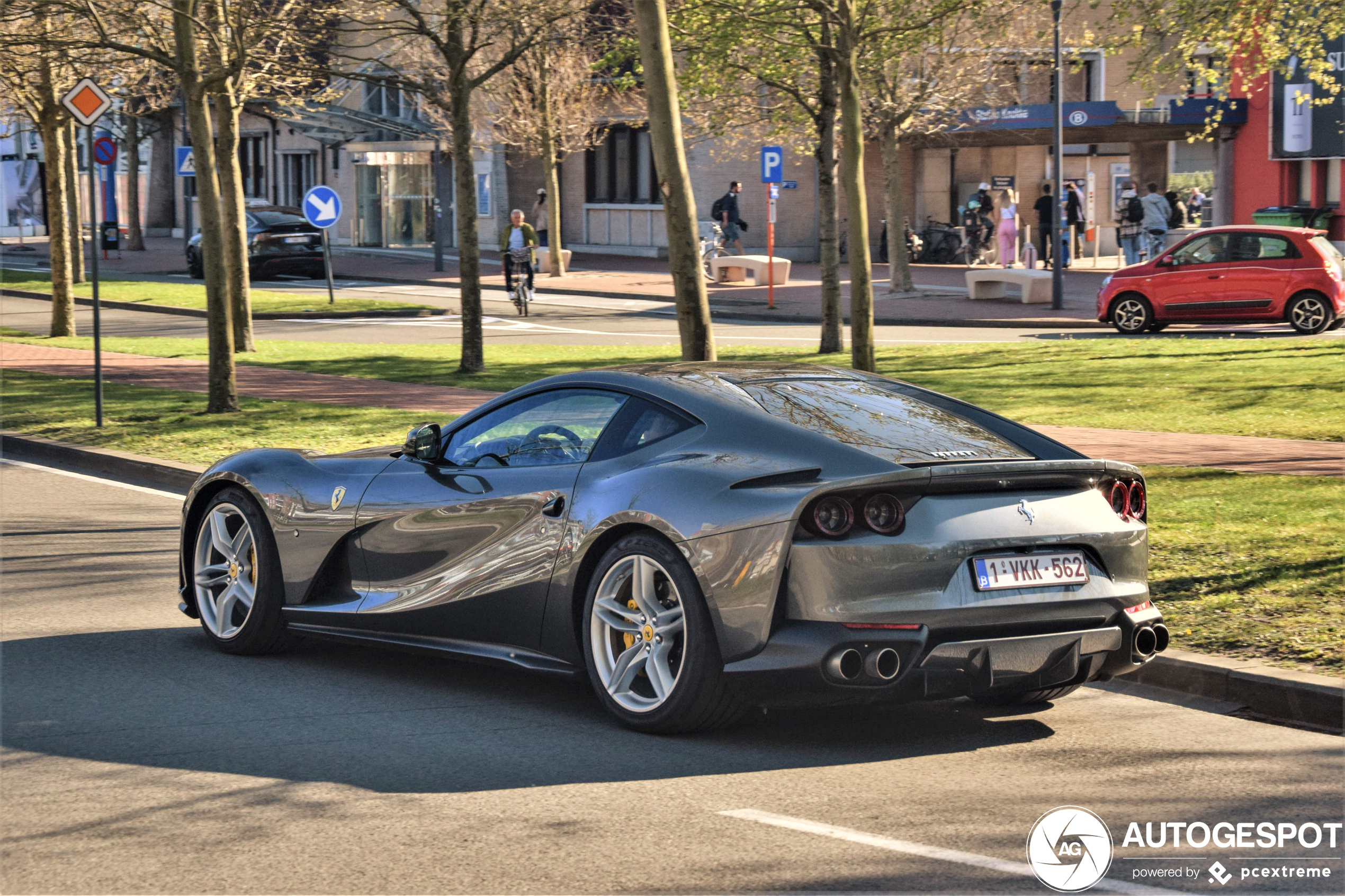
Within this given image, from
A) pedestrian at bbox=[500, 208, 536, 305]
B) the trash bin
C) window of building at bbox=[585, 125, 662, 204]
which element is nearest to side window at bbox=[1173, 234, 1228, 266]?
pedestrian at bbox=[500, 208, 536, 305]

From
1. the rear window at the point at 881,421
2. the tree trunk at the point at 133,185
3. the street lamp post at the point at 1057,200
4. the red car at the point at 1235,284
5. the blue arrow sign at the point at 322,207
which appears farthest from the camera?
the tree trunk at the point at 133,185

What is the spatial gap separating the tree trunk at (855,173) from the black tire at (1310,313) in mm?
9717

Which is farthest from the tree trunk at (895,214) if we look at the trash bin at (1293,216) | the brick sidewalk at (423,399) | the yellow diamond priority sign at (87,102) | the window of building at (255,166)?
the window of building at (255,166)

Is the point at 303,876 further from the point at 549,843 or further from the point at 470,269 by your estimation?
the point at 470,269

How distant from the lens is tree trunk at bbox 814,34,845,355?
69.3 ft

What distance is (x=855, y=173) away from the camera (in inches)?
683

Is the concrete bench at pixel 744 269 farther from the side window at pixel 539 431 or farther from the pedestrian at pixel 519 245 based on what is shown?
the side window at pixel 539 431

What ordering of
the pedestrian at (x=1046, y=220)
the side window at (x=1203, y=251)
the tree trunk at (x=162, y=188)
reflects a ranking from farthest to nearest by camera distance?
the tree trunk at (x=162, y=188) < the pedestrian at (x=1046, y=220) < the side window at (x=1203, y=251)

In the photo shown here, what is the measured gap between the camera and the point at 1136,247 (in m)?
36.4

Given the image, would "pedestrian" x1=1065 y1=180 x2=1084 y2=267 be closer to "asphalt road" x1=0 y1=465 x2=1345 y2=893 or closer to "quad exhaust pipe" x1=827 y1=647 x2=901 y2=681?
"asphalt road" x1=0 y1=465 x2=1345 y2=893

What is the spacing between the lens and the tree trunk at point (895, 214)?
104ft

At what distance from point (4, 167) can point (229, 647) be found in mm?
62192

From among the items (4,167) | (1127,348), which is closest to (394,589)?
(1127,348)

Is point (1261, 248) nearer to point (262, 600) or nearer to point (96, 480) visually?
point (96, 480)
